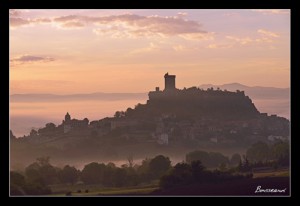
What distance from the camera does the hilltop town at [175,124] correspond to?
23156mm

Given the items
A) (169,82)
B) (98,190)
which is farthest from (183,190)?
(169,82)

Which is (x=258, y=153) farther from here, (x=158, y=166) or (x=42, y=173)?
(x=42, y=173)

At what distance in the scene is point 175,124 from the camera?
76.4ft

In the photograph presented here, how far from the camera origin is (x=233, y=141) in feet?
76.5

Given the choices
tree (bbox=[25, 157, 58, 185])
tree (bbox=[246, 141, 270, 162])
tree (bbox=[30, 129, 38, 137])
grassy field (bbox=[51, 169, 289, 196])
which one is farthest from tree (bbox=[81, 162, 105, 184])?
tree (bbox=[246, 141, 270, 162])

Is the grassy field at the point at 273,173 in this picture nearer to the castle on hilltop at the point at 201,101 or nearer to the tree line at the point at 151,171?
the tree line at the point at 151,171

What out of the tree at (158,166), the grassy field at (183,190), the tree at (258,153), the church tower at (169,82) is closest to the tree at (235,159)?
the tree at (258,153)
